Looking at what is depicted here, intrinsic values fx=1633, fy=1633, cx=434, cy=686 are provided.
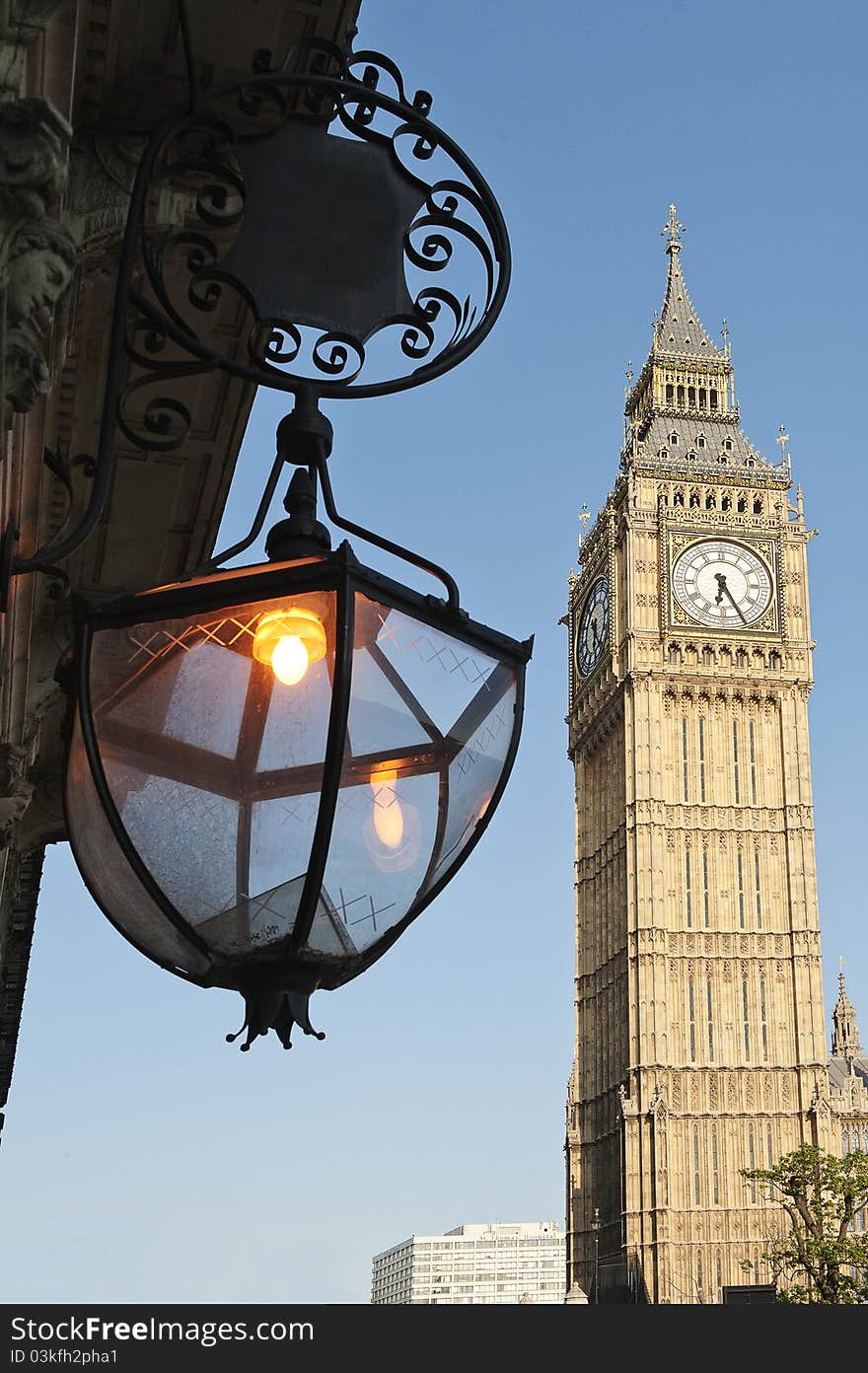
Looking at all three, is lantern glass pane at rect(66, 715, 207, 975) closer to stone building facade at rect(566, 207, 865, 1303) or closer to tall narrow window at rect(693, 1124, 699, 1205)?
stone building facade at rect(566, 207, 865, 1303)

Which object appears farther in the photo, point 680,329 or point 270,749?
point 680,329

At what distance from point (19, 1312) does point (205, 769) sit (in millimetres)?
12108

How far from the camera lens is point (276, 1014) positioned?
2396 millimetres

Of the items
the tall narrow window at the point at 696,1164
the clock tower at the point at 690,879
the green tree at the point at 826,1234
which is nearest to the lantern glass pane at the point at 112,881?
the green tree at the point at 826,1234

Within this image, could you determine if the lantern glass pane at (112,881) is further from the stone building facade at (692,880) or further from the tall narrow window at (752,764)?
the tall narrow window at (752,764)

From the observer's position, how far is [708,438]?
55219 mm

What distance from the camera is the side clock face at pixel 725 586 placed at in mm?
50562

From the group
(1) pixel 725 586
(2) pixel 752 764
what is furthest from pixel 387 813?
(1) pixel 725 586

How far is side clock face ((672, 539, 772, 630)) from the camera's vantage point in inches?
1991

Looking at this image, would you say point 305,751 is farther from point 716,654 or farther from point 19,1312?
point 716,654

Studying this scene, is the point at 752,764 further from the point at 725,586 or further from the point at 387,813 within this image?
the point at 387,813

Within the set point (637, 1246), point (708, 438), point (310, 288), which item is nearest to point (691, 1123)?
point (637, 1246)

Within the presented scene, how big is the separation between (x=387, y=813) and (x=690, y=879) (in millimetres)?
47775

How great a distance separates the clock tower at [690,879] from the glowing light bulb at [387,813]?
145ft
